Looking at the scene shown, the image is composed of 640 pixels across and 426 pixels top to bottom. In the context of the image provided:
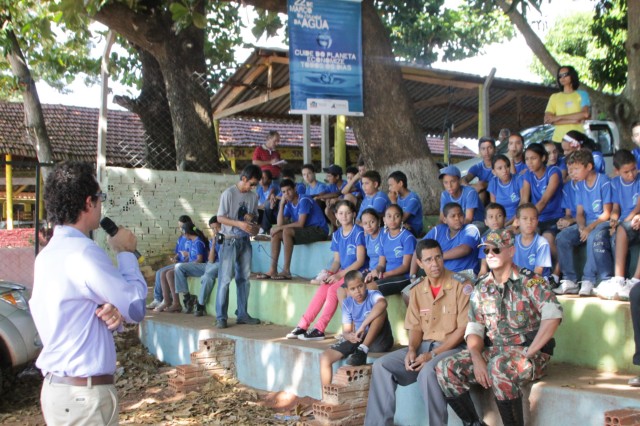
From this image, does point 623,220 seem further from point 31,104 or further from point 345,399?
point 31,104

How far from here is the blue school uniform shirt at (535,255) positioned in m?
5.91

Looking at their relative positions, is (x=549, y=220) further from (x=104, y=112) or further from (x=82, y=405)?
(x=104, y=112)

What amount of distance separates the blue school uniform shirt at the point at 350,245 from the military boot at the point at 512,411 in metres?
3.02

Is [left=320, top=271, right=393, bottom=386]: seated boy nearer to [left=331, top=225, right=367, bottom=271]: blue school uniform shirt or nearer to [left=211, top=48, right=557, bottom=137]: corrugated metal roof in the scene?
[left=331, top=225, right=367, bottom=271]: blue school uniform shirt

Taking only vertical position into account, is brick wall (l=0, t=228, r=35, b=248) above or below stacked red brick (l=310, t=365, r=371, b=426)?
above

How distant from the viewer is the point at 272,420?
249 inches

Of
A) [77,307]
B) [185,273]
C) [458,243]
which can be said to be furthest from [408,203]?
[77,307]

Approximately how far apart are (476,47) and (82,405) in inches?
758

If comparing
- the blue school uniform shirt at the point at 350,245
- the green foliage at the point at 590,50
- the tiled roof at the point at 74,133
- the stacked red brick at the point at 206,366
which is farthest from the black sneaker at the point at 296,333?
the tiled roof at the point at 74,133

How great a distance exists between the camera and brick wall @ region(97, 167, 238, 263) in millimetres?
11469

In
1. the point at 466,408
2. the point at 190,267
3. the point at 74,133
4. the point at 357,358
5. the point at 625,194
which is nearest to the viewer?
the point at 466,408

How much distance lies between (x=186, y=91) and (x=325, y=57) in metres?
4.50

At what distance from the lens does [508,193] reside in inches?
293

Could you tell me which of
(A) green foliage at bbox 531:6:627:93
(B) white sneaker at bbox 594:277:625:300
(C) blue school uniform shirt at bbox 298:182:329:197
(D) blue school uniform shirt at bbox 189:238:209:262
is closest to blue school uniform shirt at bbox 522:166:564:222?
(B) white sneaker at bbox 594:277:625:300
